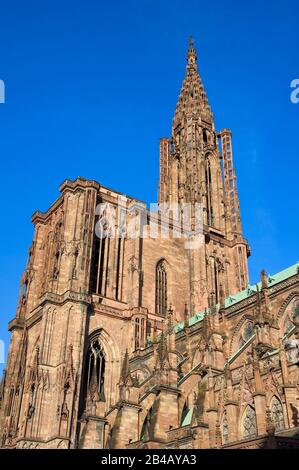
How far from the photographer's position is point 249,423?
2252 centimetres

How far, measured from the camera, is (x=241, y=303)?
34375mm

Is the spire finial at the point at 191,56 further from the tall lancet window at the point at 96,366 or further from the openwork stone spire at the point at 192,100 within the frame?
the tall lancet window at the point at 96,366

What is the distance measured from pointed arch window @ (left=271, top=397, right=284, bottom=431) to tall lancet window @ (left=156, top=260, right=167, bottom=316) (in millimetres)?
21142

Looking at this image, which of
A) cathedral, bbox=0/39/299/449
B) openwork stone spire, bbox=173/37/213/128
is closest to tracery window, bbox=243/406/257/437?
cathedral, bbox=0/39/299/449

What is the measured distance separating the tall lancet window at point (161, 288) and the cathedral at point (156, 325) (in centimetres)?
10

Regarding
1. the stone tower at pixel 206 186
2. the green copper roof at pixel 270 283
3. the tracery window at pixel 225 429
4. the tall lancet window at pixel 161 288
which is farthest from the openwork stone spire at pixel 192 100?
the tracery window at pixel 225 429

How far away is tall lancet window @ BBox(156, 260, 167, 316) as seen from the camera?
43.6 meters

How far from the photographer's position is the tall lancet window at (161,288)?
143ft

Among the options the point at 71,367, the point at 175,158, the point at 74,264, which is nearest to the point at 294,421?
the point at 71,367

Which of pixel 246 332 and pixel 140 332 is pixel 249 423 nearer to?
pixel 246 332

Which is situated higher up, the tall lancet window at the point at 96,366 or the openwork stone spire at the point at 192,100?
the openwork stone spire at the point at 192,100

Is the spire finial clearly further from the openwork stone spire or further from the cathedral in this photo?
the cathedral

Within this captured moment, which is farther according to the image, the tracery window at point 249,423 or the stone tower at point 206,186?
the stone tower at point 206,186
